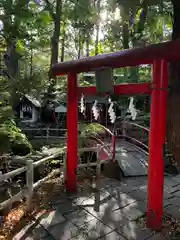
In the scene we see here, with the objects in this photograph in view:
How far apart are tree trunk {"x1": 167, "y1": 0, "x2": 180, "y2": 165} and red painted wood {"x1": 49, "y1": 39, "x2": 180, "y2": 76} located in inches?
23.9

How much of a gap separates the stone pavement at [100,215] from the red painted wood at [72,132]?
0.39m

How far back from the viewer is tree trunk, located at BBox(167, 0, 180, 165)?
3.90 m

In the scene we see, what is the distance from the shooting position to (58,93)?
14.9m

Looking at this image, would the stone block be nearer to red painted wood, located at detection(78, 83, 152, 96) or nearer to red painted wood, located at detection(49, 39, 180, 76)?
red painted wood, located at detection(78, 83, 152, 96)

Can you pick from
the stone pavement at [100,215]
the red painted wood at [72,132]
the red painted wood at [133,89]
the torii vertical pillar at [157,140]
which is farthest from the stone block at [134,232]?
the red painted wood at [133,89]

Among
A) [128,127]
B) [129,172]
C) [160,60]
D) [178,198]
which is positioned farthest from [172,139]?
[128,127]

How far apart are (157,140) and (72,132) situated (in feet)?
6.94

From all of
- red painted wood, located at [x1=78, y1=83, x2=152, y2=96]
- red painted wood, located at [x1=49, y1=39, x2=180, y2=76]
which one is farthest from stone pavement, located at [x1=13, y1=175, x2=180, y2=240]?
red painted wood, located at [x1=49, y1=39, x2=180, y2=76]

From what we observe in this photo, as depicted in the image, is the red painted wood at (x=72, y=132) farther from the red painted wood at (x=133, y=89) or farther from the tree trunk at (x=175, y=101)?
the tree trunk at (x=175, y=101)

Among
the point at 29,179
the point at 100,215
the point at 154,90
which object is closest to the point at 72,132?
the point at 29,179

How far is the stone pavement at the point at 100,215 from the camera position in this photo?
370 cm

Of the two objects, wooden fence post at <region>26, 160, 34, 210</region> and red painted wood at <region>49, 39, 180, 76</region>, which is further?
wooden fence post at <region>26, 160, 34, 210</region>

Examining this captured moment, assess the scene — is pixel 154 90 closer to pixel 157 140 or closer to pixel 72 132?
→ pixel 157 140

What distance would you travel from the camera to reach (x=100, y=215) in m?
4.28
